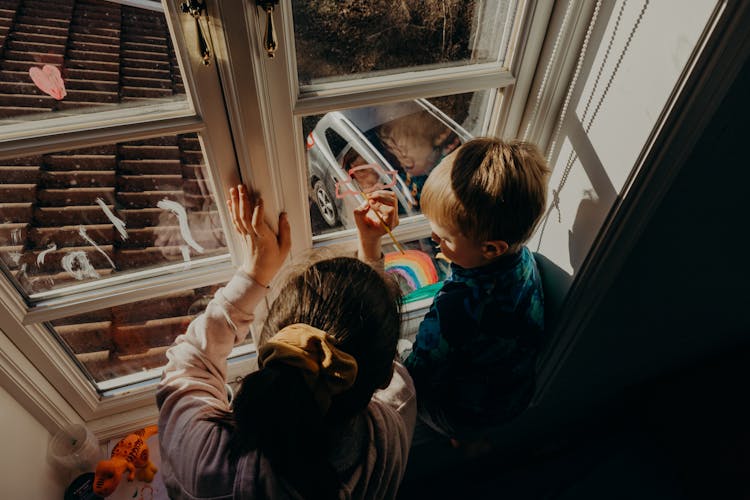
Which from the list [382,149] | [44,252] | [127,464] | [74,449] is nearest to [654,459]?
[382,149]

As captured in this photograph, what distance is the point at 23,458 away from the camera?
→ 939mm

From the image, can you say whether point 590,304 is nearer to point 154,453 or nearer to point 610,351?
point 610,351

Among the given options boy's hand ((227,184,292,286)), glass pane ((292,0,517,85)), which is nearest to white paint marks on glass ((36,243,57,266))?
boy's hand ((227,184,292,286))

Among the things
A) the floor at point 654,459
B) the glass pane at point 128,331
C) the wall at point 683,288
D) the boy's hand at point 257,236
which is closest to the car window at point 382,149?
A: the boy's hand at point 257,236

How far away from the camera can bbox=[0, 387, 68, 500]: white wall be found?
34.4 inches

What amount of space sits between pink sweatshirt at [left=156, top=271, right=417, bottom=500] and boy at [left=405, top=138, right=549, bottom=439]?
15cm

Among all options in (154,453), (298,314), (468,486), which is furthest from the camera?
(468,486)

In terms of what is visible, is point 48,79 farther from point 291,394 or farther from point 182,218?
point 291,394

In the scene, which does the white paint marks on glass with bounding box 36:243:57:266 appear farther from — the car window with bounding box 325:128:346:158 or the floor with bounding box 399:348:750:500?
the floor with bounding box 399:348:750:500

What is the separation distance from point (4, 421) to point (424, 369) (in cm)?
90

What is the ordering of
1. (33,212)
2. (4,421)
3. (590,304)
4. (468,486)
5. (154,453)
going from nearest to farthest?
1. (33,212)
2. (4,421)
3. (590,304)
4. (154,453)
5. (468,486)

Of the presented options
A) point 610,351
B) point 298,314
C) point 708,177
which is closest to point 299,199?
point 298,314

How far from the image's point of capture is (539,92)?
3.08 ft

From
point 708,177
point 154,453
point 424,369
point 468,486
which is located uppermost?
point 708,177
